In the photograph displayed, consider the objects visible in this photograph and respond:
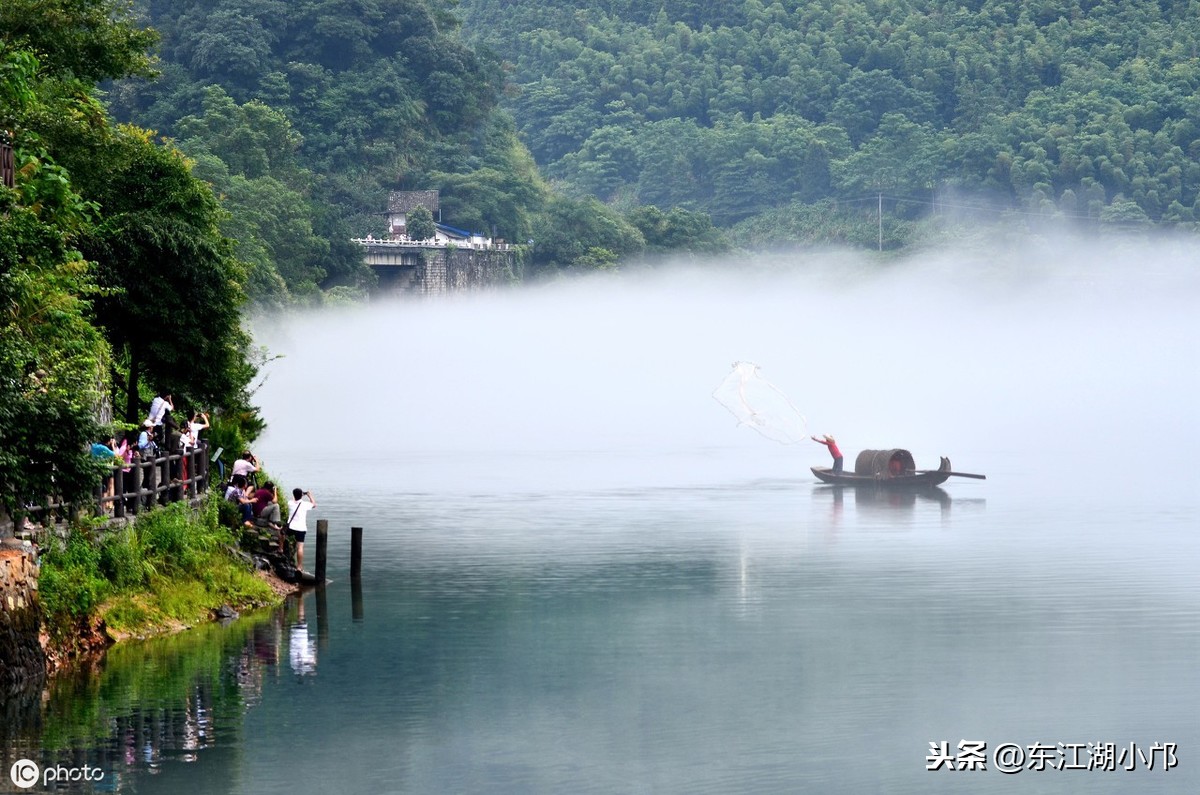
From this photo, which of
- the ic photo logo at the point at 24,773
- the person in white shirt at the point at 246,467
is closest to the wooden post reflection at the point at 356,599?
the person in white shirt at the point at 246,467

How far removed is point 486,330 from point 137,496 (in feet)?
475

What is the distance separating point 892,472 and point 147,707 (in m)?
56.1

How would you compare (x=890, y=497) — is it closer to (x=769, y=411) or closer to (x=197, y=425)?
(x=197, y=425)

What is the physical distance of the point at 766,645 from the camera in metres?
40.7

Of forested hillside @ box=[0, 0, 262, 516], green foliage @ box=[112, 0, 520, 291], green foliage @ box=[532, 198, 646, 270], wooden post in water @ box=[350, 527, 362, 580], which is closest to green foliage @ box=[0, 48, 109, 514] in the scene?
forested hillside @ box=[0, 0, 262, 516]

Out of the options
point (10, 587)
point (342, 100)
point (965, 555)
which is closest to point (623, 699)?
point (10, 587)

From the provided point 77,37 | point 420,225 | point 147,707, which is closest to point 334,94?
point 420,225

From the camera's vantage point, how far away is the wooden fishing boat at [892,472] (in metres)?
84.0

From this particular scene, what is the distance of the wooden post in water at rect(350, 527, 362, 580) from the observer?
47.9m

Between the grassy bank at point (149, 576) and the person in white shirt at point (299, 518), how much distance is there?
1.89 m

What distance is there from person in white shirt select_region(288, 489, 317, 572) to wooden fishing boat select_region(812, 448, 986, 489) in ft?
136

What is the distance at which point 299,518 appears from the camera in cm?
4512

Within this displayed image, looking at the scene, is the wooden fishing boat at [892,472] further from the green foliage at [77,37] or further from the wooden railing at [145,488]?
the wooden railing at [145,488]

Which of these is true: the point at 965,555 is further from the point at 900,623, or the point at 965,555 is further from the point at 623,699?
the point at 623,699
